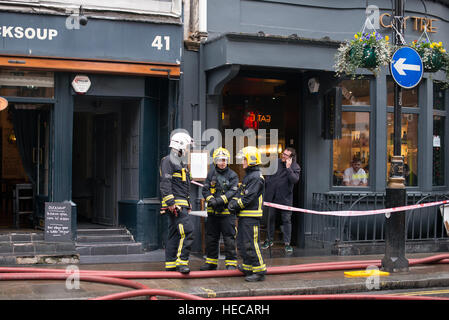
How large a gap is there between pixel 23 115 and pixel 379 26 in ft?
25.7

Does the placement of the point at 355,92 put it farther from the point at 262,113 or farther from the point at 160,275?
the point at 160,275

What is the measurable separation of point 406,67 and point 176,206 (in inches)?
171

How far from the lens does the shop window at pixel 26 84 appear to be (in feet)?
38.0

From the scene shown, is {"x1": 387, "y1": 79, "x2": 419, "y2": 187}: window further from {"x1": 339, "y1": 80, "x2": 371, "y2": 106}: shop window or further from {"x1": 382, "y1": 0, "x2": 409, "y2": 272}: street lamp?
{"x1": 382, "y1": 0, "x2": 409, "y2": 272}: street lamp

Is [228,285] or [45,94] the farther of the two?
[45,94]

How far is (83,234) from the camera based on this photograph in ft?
41.0

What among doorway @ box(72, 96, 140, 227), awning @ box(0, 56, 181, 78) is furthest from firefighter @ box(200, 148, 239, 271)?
doorway @ box(72, 96, 140, 227)

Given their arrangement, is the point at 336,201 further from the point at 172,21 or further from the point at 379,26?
the point at 172,21

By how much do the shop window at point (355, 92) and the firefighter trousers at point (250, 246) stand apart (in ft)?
17.2

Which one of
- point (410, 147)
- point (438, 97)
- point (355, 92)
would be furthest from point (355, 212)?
point (438, 97)

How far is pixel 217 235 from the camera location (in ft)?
33.6

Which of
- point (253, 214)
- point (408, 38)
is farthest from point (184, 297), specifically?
point (408, 38)

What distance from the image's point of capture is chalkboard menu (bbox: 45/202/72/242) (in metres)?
11.7

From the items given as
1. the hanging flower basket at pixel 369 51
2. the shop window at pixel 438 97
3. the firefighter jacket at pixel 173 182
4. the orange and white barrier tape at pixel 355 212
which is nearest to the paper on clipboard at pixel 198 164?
the orange and white barrier tape at pixel 355 212
